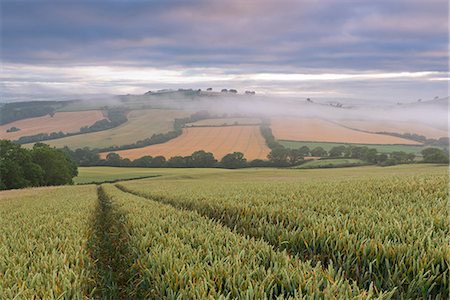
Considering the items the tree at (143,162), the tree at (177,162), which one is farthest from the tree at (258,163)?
the tree at (143,162)

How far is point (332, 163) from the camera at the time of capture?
86.6 metres

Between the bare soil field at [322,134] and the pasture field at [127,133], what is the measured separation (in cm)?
5372

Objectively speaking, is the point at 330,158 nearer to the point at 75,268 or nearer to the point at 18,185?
the point at 18,185

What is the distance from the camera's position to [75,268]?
5.28 meters

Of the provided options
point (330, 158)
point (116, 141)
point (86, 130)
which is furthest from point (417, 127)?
point (86, 130)

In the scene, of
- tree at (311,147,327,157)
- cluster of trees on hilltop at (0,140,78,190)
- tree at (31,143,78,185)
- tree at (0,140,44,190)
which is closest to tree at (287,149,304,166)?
tree at (311,147,327,157)

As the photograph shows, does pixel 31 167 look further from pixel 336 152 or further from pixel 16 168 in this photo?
pixel 336 152

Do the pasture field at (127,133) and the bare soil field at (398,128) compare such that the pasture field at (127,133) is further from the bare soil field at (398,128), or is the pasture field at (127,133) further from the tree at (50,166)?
the bare soil field at (398,128)

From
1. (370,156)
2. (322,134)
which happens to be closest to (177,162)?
(370,156)

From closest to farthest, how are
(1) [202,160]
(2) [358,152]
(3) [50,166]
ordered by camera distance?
1. (3) [50,166]
2. (2) [358,152]
3. (1) [202,160]

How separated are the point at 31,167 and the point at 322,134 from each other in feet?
354

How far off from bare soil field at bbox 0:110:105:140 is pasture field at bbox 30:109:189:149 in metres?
16.4

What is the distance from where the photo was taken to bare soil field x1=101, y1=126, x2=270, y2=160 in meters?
110

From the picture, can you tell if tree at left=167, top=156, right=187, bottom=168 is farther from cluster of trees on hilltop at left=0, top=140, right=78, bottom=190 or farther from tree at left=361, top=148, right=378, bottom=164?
tree at left=361, top=148, right=378, bottom=164
